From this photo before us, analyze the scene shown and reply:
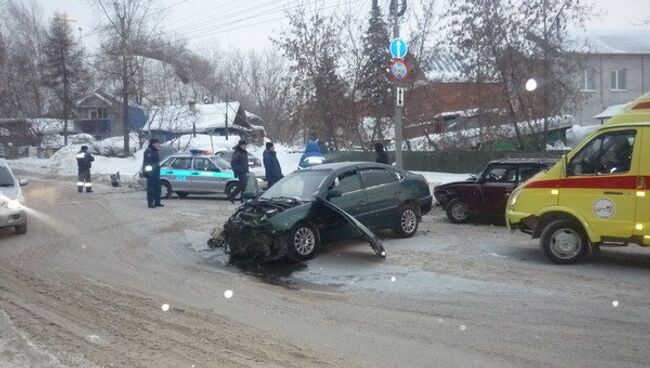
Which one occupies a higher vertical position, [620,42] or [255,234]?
[620,42]

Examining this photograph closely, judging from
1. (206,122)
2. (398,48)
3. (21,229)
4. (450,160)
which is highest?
(206,122)

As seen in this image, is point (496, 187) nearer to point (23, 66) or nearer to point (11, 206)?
point (11, 206)

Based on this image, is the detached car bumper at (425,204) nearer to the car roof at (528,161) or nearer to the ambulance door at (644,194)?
the car roof at (528,161)

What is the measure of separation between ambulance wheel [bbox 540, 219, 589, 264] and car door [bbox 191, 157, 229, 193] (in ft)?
41.1

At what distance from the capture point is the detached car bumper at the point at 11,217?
1185 centimetres

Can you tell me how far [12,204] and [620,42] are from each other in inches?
1553

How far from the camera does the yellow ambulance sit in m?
8.33

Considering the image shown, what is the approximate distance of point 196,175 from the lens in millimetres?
20109

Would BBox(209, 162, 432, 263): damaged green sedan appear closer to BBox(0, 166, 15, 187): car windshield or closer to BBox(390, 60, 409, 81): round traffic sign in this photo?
BBox(390, 60, 409, 81): round traffic sign

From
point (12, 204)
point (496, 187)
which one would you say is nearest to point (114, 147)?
point (12, 204)

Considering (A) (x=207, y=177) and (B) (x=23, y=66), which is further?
(B) (x=23, y=66)

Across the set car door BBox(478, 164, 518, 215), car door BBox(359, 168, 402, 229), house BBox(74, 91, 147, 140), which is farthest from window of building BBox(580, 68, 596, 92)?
house BBox(74, 91, 147, 140)

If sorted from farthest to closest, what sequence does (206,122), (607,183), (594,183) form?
(206,122), (594,183), (607,183)

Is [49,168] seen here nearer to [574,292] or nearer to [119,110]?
[119,110]
